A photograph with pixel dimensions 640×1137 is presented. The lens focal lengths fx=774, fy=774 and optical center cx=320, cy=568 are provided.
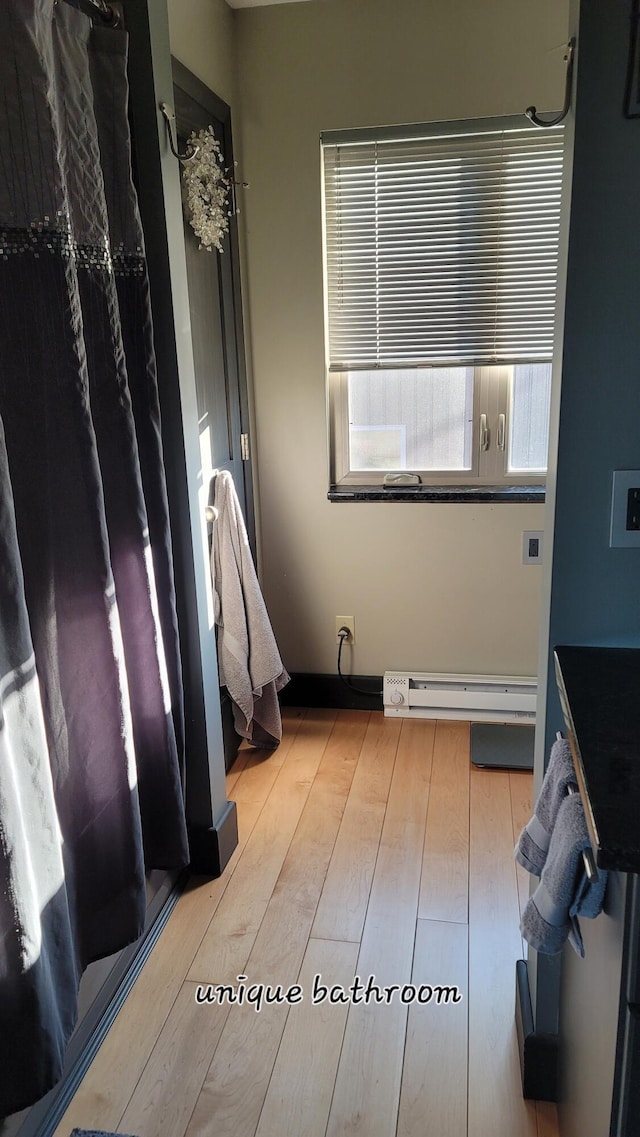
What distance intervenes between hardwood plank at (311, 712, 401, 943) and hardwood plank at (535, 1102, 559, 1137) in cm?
58

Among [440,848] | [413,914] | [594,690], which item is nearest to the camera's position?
[594,690]

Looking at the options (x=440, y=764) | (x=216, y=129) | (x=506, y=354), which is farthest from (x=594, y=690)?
(x=216, y=129)

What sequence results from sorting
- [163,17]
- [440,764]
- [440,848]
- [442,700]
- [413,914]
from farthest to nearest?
[442,700]
[440,764]
[440,848]
[413,914]
[163,17]

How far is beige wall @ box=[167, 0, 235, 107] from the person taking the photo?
2.24 metres

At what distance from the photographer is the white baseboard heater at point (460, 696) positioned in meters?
3.02

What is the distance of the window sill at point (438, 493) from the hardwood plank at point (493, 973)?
1.03 metres

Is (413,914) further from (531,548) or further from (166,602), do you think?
(531,548)

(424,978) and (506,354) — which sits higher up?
(506,354)

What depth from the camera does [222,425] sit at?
2686mm

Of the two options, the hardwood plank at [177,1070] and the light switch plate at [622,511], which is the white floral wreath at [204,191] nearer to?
the light switch plate at [622,511]

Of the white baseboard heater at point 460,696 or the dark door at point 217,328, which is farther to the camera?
the white baseboard heater at point 460,696

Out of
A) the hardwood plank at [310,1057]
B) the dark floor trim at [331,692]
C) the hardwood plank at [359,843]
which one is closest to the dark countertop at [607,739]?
the hardwood plank at [310,1057]

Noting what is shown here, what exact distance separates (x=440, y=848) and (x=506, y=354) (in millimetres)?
1726

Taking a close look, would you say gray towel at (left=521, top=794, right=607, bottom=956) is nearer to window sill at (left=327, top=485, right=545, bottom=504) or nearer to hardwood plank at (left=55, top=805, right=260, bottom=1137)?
hardwood plank at (left=55, top=805, right=260, bottom=1137)
